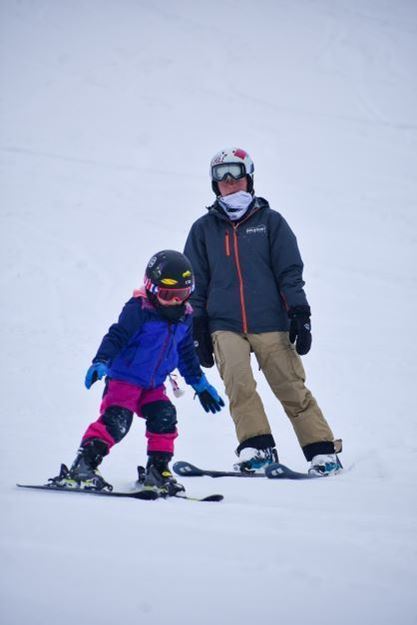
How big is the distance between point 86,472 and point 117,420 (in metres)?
0.43

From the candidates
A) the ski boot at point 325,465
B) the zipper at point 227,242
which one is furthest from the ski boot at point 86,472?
the zipper at point 227,242

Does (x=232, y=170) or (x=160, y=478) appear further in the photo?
(x=232, y=170)

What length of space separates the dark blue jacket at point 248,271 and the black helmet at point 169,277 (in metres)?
1.11

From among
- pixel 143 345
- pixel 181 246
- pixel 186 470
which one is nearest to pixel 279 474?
pixel 186 470

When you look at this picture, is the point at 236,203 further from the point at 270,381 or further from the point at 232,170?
the point at 270,381

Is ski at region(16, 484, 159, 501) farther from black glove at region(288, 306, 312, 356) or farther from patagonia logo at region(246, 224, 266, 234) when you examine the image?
patagonia logo at region(246, 224, 266, 234)

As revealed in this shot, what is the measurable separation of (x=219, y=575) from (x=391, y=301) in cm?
1029

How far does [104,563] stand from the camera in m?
2.47

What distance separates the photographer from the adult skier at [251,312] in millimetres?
5500

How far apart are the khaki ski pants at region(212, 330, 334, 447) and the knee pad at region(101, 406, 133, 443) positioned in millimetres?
1252

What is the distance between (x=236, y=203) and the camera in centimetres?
577
